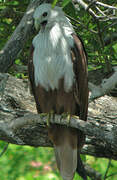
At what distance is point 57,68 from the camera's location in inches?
132

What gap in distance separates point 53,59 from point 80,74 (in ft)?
1.17

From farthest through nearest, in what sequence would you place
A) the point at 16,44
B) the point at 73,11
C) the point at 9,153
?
the point at 9,153
the point at 73,11
the point at 16,44

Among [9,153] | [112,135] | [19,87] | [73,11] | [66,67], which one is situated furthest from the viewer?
[9,153]

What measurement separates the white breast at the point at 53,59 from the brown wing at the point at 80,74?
8 cm

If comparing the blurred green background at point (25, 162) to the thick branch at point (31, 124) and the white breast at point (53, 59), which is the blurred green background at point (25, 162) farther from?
the white breast at point (53, 59)

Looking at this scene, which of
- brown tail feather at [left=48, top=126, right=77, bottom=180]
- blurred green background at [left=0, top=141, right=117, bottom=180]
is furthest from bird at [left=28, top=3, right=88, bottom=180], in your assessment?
blurred green background at [left=0, top=141, right=117, bottom=180]

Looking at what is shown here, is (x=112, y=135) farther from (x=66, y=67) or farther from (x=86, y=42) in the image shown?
(x=86, y=42)

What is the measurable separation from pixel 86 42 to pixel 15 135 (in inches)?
62.5

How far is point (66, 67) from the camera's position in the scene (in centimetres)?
337

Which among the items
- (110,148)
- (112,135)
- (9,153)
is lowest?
(9,153)

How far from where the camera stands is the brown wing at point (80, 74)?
11.2 ft

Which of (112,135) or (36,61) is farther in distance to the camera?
(36,61)

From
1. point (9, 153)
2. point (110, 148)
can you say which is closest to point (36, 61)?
point (110, 148)

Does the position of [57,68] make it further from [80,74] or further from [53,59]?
[80,74]
